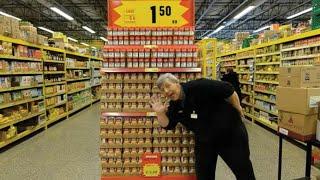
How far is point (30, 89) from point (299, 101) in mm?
6936

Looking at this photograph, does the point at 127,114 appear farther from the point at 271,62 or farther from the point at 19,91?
the point at 271,62

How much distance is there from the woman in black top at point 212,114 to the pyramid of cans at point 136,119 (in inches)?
30.9

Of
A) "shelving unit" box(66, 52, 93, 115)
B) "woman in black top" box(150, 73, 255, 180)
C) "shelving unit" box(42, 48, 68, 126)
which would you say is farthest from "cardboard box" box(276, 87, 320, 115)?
"shelving unit" box(66, 52, 93, 115)

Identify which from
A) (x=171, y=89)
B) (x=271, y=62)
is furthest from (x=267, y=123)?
(x=171, y=89)

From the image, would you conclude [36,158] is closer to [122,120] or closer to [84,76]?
[122,120]

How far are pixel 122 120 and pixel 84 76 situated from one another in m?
10.8

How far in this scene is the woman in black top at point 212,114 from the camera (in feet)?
9.35

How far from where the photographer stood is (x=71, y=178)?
469 cm

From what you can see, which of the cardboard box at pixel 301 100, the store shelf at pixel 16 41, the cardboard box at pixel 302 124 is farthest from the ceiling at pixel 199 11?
the cardboard box at pixel 302 124

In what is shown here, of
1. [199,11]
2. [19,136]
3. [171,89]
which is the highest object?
[199,11]

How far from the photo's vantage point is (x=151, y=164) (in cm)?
381

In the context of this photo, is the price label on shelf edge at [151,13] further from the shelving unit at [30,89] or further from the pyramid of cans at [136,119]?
the shelving unit at [30,89]

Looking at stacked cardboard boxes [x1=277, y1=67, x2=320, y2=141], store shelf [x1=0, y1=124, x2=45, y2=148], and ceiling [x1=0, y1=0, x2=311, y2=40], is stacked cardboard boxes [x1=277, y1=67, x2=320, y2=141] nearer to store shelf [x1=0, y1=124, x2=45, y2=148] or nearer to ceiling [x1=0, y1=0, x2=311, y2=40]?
store shelf [x1=0, y1=124, x2=45, y2=148]

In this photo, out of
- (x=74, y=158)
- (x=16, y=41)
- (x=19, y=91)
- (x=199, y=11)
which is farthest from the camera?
(x=199, y=11)
